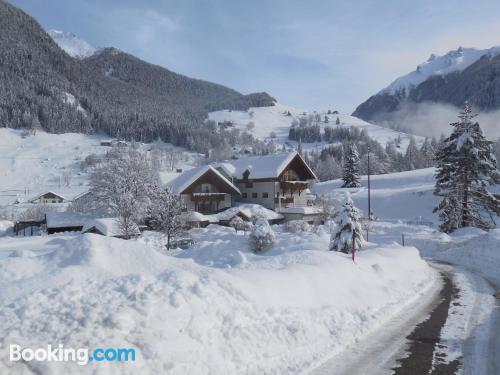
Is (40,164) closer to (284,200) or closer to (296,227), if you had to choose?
(284,200)

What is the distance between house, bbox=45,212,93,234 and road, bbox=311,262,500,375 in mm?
49115

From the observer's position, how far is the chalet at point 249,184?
2124 inches

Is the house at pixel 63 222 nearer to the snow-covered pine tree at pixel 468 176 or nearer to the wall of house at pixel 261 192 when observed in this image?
the wall of house at pixel 261 192

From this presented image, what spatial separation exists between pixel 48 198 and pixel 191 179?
7174cm

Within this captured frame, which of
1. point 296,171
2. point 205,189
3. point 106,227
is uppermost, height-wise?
point 296,171

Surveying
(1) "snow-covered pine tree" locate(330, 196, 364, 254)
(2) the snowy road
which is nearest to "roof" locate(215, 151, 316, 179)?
(1) "snow-covered pine tree" locate(330, 196, 364, 254)

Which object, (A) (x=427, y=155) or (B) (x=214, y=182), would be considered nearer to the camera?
(B) (x=214, y=182)

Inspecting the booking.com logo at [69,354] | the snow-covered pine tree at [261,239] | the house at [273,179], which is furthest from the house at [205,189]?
the booking.com logo at [69,354]

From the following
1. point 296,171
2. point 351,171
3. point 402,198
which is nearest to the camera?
point 296,171

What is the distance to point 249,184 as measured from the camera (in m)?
59.5

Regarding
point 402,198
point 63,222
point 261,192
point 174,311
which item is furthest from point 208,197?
point 174,311

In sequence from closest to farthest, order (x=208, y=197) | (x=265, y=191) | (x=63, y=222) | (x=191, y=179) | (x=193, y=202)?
(x=191, y=179), (x=193, y=202), (x=63, y=222), (x=208, y=197), (x=265, y=191)

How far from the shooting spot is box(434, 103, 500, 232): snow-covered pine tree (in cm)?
3709

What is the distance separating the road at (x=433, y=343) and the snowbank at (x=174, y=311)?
0.60 metres
